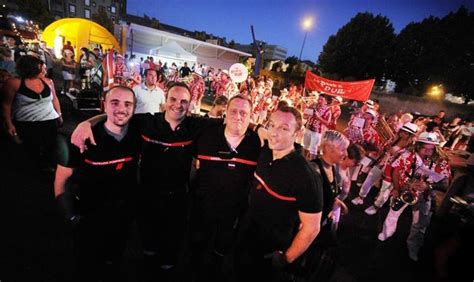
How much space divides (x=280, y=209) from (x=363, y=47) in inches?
1737

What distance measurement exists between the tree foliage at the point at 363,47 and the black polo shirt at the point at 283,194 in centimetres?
4271

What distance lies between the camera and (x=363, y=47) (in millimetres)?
39531

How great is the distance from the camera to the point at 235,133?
9.48 ft

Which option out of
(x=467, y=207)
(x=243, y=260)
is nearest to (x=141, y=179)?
(x=243, y=260)

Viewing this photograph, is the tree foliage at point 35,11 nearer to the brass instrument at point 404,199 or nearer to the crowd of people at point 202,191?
the crowd of people at point 202,191

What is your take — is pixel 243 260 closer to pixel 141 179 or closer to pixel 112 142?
pixel 141 179

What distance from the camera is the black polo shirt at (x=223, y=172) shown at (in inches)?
113

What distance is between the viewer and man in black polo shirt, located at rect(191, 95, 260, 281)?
2.88 meters

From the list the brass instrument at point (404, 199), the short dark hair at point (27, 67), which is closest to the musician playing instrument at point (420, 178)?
the brass instrument at point (404, 199)

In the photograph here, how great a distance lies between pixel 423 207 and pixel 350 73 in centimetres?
4035

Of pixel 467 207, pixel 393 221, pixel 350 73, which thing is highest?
pixel 350 73

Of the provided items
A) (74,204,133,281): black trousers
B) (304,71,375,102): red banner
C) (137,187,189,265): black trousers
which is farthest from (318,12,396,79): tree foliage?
(74,204,133,281): black trousers

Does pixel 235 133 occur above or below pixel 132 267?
above

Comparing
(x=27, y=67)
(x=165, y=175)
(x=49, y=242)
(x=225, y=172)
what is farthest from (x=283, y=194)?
(x=27, y=67)
